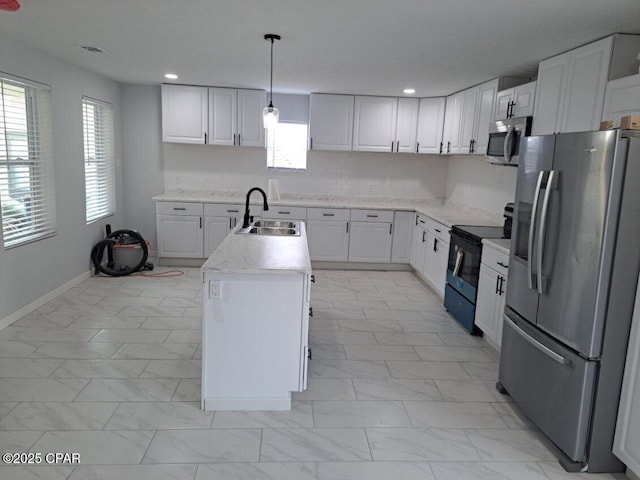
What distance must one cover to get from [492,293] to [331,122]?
3343mm

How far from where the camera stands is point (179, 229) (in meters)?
5.91

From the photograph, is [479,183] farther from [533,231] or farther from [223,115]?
[223,115]

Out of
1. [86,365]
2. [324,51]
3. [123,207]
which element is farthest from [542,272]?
[123,207]

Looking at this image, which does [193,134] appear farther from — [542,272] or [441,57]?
[542,272]

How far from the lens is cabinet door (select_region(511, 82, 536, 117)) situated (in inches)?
148

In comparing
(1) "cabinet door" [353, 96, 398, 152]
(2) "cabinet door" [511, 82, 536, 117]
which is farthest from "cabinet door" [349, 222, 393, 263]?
(2) "cabinet door" [511, 82, 536, 117]

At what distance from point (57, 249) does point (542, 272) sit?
4.38 meters

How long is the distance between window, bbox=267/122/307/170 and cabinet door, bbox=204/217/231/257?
1112 millimetres

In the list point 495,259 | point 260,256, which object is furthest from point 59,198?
point 495,259

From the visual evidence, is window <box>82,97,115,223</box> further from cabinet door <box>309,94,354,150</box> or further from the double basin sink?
cabinet door <box>309,94,354,150</box>

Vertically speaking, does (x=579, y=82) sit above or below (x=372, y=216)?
above

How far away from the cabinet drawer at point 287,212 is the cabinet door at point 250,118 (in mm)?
866

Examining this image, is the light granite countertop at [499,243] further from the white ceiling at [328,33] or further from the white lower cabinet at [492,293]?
the white ceiling at [328,33]

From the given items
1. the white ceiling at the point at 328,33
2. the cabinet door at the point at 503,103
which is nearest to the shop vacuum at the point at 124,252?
the white ceiling at the point at 328,33
